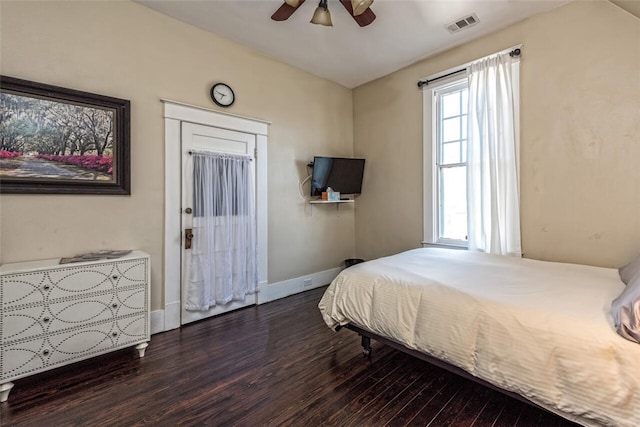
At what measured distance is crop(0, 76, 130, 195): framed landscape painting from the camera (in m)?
2.05

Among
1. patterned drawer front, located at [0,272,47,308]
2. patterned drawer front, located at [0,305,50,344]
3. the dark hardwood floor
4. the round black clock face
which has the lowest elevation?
the dark hardwood floor

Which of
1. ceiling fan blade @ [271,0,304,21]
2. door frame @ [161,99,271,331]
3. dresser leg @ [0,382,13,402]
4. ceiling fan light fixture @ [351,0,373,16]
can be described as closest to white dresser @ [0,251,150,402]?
dresser leg @ [0,382,13,402]

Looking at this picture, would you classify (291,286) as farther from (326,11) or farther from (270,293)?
(326,11)

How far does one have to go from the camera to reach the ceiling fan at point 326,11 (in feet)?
7.34

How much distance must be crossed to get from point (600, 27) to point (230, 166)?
3.64 meters

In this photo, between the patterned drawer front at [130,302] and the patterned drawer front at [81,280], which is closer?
the patterned drawer front at [81,280]

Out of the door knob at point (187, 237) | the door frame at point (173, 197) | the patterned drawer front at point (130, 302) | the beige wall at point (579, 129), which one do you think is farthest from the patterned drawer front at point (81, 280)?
the beige wall at point (579, 129)

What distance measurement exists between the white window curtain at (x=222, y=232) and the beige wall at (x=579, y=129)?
2.90 m

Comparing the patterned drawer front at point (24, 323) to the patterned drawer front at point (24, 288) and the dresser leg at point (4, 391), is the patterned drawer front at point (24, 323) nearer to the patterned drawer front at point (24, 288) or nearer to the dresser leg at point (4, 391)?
the patterned drawer front at point (24, 288)

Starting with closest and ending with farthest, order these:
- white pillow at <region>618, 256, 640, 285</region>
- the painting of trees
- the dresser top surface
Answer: white pillow at <region>618, 256, 640, 285</region>, the dresser top surface, the painting of trees

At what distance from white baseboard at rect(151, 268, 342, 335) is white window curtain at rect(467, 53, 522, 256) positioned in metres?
2.04

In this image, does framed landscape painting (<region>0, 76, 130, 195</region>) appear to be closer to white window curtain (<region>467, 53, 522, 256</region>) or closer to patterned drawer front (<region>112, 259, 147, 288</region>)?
patterned drawer front (<region>112, 259, 147, 288</region>)

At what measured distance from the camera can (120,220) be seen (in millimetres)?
2539

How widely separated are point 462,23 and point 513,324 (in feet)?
9.54
